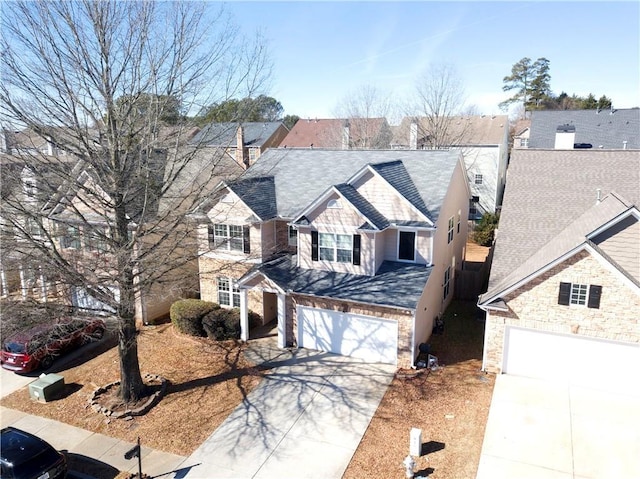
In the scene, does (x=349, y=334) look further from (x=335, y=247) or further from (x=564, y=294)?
(x=564, y=294)

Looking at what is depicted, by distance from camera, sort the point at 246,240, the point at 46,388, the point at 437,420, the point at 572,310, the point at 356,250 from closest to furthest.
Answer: the point at 437,420 < the point at 572,310 < the point at 46,388 < the point at 356,250 < the point at 246,240

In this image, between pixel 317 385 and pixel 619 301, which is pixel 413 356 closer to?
pixel 317 385

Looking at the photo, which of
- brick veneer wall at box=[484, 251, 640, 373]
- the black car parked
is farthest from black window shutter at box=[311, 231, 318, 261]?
the black car parked

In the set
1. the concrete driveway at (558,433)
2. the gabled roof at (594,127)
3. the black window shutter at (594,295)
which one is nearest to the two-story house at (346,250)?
the concrete driveway at (558,433)

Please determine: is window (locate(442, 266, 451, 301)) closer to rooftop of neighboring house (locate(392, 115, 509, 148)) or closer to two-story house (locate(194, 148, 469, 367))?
two-story house (locate(194, 148, 469, 367))

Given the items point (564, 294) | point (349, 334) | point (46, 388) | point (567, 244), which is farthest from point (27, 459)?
point (567, 244)
